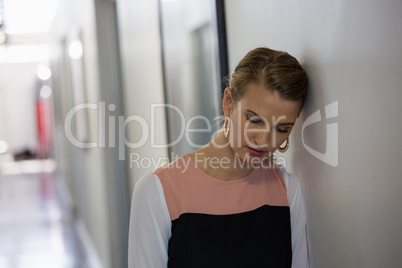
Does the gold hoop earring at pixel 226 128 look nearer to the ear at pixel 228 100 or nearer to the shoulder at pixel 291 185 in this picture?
the ear at pixel 228 100

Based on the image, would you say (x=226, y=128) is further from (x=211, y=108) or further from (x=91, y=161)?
(x=91, y=161)

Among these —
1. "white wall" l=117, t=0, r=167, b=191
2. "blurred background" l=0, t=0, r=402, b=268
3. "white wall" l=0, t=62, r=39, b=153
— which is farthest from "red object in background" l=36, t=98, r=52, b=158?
"white wall" l=117, t=0, r=167, b=191

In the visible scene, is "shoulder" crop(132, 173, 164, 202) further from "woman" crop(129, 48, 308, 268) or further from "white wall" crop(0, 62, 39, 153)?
"white wall" crop(0, 62, 39, 153)

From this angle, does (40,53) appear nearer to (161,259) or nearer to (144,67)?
(144,67)

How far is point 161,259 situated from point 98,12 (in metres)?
3.17

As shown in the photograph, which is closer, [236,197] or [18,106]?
[236,197]

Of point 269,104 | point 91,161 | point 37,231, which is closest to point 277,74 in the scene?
point 269,104

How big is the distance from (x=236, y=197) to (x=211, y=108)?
0.93 meters

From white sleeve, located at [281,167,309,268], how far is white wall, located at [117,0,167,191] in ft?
5.66

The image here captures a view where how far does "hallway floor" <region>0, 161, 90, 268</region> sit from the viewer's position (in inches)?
239

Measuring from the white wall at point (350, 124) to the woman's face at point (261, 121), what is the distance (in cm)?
9

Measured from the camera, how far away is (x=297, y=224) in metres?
1.72

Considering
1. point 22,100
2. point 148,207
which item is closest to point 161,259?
point 148,207

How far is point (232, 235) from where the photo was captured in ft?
5.42
